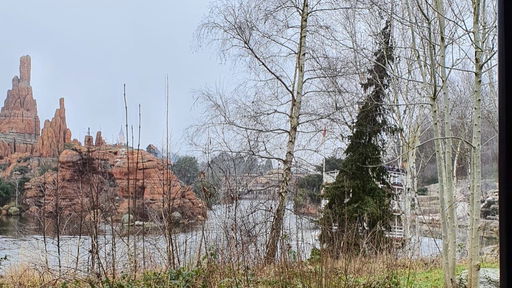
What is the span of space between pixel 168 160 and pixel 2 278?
0.95 metres

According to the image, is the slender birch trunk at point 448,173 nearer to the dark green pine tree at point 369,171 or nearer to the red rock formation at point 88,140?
the dark green pine tree at point 369,171

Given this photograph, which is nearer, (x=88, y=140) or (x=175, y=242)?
(x=175, y=242)

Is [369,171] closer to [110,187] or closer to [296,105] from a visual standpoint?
[296,105]

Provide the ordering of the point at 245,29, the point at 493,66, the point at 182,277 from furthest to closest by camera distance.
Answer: the point at 245,29
the point at 182,277
the point at 493,66

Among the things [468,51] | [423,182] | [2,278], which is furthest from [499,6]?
[2,278]

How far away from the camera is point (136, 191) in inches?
97.7

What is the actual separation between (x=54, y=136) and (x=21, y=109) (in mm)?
206

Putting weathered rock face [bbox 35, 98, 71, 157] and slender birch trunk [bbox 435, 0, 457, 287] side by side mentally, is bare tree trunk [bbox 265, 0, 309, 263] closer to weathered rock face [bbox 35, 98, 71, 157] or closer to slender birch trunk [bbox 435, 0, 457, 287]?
slender birch trunk [bbox 435, 0, 457, 287]

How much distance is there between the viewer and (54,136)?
94.0 inches

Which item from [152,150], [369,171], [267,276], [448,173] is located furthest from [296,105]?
[267,276]

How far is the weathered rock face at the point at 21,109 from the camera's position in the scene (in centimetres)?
232

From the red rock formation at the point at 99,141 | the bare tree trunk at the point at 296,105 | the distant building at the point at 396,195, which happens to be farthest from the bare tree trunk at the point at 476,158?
the red rock formation at the point at 99,141

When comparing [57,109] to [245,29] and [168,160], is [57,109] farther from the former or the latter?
[245,29]

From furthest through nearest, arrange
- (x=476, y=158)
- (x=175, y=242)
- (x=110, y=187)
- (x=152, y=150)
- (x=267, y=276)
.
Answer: (x=152, y=150) < (x=110, y=187) < (x=175, y=242) < (x=267, y=276) < (x=476, y=158)
